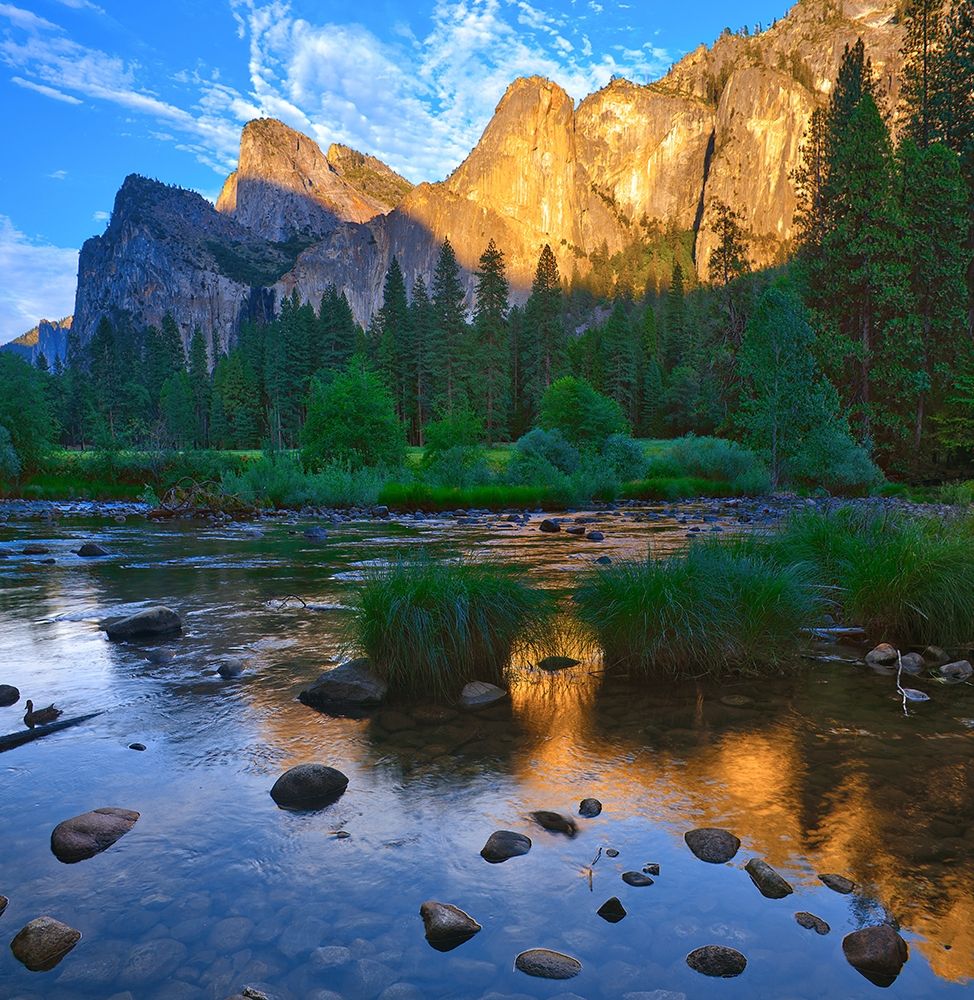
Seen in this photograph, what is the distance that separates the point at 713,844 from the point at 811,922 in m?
0.70

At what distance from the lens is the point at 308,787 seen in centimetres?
450

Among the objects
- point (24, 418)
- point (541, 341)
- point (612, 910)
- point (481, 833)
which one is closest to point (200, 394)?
point (541, 341)

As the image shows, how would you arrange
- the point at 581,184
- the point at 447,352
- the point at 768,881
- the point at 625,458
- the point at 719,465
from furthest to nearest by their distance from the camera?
1. the point at 581,184
2. the point at 447,352
3. the point at 625,458
4. the point at 719,465
5. the point at 768,881

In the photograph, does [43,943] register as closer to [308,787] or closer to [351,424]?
[308,787]

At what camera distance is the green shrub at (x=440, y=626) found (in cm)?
652

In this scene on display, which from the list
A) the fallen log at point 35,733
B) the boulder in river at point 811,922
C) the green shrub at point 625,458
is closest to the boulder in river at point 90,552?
the fallen log at point 35,733

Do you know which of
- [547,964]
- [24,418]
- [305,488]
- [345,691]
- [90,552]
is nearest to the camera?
[547,964]

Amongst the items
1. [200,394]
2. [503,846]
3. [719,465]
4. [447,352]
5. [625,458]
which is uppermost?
[447,352]

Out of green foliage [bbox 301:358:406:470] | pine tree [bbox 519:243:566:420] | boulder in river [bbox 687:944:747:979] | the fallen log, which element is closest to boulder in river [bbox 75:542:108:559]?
the fallen log

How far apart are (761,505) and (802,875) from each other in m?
28.9

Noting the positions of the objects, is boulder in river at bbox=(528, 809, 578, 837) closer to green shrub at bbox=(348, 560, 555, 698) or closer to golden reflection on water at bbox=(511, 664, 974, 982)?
golden reflection on water at bbox=(511, 664, 974, 982)

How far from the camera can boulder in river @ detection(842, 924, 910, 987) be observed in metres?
2.89

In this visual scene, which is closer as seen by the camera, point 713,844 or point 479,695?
point 713,844

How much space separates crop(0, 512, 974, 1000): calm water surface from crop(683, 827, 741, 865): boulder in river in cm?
6
